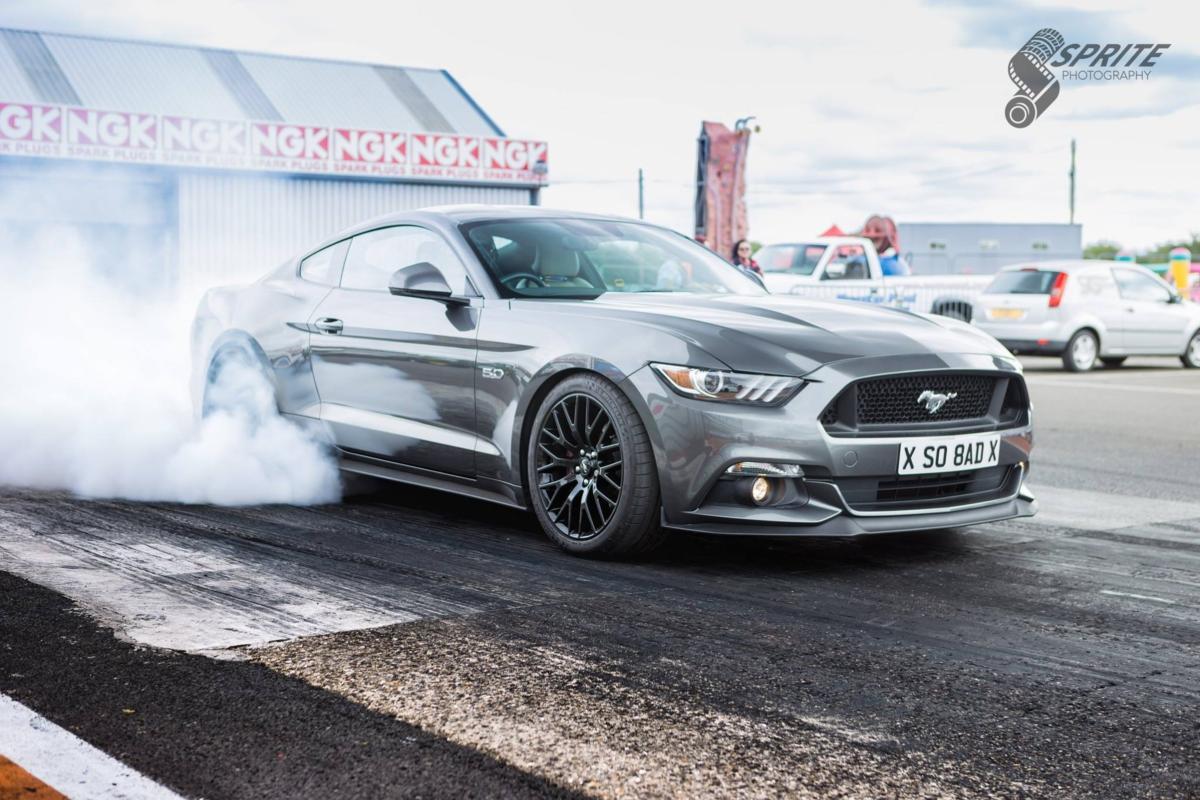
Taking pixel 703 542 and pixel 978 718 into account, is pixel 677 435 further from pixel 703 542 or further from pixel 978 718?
pixel 978 718

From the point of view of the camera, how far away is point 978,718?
3.22 meters

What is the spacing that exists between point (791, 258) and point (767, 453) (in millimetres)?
17463

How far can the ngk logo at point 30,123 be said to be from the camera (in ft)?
78.2

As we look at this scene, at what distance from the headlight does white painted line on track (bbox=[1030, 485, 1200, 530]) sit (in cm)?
217

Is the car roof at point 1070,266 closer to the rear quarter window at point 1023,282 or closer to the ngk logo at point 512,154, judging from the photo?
the rear quarter window at point 1023,282

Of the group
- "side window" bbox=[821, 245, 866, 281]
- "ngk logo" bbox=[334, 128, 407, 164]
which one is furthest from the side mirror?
"ngk logo" bbox=[334, 128, 407, 164]

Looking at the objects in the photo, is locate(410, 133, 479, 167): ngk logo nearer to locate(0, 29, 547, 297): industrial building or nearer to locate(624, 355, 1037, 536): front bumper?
locate(0, 29, 547, 297): industrial building

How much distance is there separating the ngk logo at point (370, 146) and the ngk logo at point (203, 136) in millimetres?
2024

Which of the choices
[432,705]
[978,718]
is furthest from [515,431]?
[978,718]

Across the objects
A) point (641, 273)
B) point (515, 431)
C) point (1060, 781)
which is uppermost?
point (641, 273)

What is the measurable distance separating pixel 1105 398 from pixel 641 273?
31.0ft

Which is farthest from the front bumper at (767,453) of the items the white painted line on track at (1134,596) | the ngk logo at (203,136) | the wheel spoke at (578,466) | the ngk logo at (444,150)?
the ngk logo at (444,150)

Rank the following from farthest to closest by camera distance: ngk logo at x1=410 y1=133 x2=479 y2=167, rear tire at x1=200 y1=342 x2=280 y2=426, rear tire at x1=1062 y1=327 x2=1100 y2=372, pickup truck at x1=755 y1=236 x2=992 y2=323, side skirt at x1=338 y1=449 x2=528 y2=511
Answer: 1. ngk logo at x1=410 y1=133 x2=479 y2=167
2. pickup truck at x1=755 y1=236 x2=992 y2=323
3. rear tire at x1=1062 y1=327 x2=1100 y2=372
4. rear tire at x1=200 y1=342 x2=280 y2=426
5. side skirt at x1=338 y1=449 x2=528 y2=511

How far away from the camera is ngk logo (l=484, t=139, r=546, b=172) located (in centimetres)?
2978
